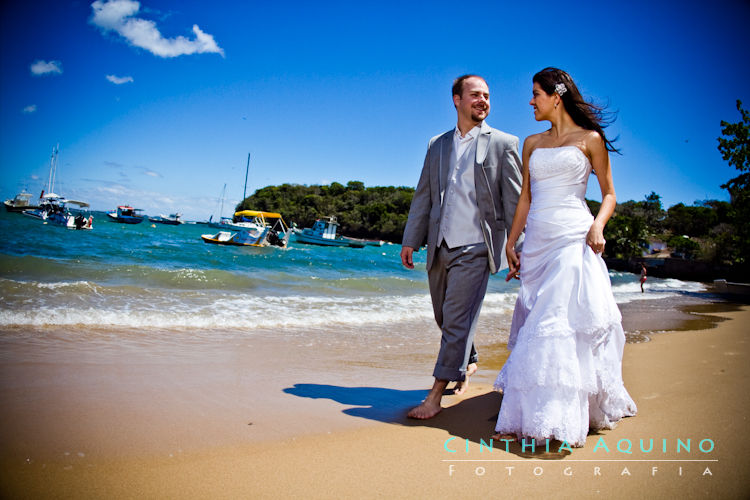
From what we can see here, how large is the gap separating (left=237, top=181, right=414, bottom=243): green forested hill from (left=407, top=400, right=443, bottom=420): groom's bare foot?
90.7m

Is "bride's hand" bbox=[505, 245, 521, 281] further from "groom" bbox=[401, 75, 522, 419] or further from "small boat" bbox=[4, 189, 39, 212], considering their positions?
"small boat" bbox=[4, 189, 39, 212]

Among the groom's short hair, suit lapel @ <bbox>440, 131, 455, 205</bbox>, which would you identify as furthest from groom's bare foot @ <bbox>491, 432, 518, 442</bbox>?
the groom's short hair

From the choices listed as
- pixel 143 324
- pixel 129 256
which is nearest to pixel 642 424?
pixel 143 324

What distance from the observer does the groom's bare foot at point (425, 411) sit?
2574mm

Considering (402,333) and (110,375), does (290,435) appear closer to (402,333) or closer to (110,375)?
(110,375)

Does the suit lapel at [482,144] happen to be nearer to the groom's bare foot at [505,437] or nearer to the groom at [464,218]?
the groom at [464,218]

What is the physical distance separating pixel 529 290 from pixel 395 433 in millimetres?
1088

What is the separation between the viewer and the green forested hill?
324ft

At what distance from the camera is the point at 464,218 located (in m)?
2.83

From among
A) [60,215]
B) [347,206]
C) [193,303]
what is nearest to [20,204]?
[60,215]

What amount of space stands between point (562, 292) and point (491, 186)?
892 millimetres

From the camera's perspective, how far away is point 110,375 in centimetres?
326

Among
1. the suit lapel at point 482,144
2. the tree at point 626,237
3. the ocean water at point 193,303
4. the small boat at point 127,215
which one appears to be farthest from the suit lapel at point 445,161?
the small boat at point 127,215

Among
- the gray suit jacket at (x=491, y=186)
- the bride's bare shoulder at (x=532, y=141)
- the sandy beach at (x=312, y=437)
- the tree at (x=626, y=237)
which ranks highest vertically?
the tree at (x=626, y=237)
